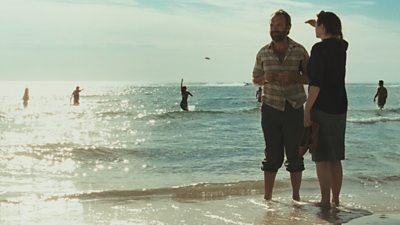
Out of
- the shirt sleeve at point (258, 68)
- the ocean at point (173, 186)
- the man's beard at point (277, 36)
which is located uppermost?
the man's beard at point (277, 36)

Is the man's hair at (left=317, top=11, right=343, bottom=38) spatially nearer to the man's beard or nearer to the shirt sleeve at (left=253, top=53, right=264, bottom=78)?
the man's beard

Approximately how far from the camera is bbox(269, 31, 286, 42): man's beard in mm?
5773

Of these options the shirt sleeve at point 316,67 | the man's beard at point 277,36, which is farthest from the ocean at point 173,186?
the man's beard at point 277,36

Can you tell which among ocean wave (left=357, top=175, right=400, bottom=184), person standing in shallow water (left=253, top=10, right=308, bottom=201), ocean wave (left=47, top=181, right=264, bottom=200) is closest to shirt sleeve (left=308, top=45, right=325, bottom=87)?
person standing in shallow water (left=253, top=10, right=308, bottom=201)

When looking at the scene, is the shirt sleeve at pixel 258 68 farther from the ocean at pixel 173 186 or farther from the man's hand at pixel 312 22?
the ocean at pixel 173 186

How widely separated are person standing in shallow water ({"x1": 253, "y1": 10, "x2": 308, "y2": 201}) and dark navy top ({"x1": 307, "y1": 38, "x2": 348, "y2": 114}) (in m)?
0.27

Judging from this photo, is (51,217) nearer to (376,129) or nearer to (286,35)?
(286,35)

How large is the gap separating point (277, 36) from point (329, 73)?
636 mm

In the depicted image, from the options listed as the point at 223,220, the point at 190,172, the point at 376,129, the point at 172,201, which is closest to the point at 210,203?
the point at 172,201

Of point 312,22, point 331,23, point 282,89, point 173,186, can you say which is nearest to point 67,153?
point 173,186

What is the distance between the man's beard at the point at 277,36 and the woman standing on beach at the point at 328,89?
1.05 feet

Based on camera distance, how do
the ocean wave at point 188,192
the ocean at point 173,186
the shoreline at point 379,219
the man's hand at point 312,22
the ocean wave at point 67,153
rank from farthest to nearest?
the ocean wave at point 67,153 < the ocean wave at point 188,192 < the man's hand at point 312,22 < the ocean at point 173,186 < the shoreline at point 379,219

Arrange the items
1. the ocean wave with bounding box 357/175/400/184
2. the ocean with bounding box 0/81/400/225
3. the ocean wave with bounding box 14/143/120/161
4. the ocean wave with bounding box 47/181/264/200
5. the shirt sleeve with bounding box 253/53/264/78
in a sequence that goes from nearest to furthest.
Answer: the ocean with bounding box 0/81/400/225 < the shirt sleeve with bounding box 253/53/264/78 < the ocean wave with bounding box 47/181/264/200 < the ocean wave with bounding box 357/175/400/184 < the ocean wave with bounding box 14/143/120/161

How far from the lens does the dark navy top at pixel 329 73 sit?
544cm
